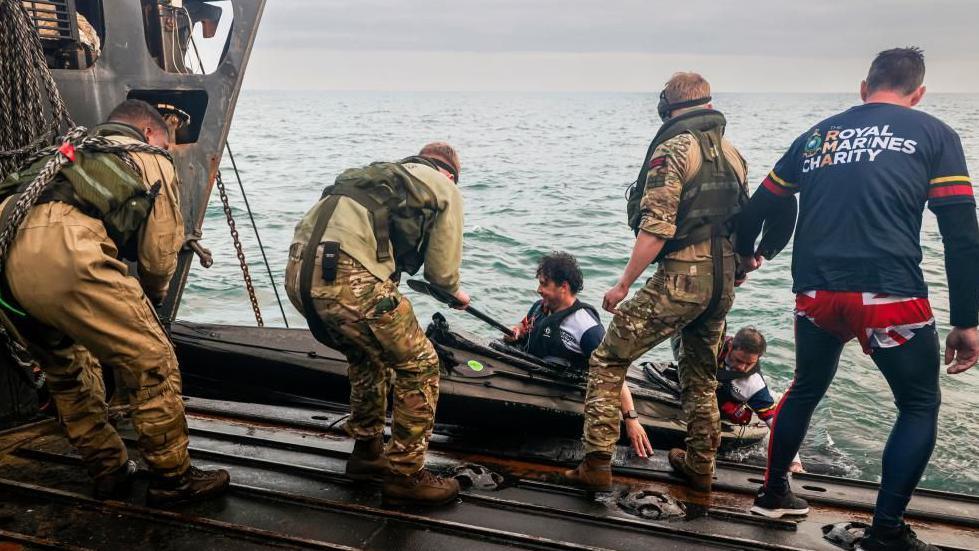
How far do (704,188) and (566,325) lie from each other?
1503mm

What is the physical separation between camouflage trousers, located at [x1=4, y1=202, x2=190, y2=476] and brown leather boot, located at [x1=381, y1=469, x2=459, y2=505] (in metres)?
0.94

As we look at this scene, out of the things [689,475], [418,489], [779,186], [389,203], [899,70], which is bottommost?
[689,475]

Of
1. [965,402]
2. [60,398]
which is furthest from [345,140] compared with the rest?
[60,398]

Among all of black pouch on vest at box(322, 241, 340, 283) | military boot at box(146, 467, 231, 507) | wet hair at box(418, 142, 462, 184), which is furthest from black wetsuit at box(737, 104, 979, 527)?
military boot at box(146, 467, 231, 507)

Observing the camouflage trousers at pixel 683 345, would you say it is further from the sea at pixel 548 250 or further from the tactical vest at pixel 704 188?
the sea at pixel 548 250

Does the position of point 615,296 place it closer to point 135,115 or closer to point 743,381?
point 743,381

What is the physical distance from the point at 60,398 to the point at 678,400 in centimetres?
378

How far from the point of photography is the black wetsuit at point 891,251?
10.4 ft

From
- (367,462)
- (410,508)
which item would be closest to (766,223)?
(410,508)

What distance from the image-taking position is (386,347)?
3498 millimetres

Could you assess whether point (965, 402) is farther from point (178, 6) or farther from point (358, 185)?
point (178, 6)

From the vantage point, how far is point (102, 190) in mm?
3148

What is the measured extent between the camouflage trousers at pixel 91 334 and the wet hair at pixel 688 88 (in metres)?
2.66

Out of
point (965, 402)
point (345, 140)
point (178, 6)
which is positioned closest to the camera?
point (178, 6)
